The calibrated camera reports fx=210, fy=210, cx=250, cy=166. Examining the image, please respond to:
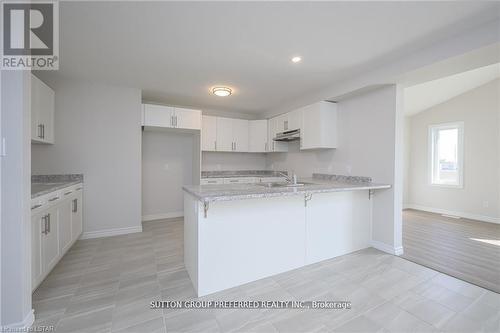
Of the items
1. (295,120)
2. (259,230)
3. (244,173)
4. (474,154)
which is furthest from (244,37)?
(474,154)

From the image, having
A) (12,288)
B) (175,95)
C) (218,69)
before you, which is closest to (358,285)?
(12,288)

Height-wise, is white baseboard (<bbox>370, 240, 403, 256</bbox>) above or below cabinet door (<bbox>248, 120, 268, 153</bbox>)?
below

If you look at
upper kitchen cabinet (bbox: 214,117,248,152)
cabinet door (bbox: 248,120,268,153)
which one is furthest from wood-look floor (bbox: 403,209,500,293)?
upper kitchen cabinet (bbox: 214,117,248,152)

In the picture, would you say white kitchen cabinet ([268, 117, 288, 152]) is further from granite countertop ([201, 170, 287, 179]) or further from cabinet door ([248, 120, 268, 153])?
granite countertop ([201, 170, 287, 179])

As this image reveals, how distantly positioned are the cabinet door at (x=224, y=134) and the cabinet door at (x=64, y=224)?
2851 mm

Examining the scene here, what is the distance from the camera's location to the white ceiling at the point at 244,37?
1753 mm

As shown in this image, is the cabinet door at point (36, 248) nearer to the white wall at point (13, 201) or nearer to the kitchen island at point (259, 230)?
the white wall at point (13, 201)

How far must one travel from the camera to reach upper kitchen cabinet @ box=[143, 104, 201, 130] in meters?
3.89

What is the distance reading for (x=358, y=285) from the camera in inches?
82.8

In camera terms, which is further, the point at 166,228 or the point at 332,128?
the point at 166,228

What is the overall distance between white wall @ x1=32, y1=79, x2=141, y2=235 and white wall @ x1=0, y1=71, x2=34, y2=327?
7.00ft

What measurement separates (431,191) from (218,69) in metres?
6.03

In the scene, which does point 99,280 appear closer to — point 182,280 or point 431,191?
point 182,280

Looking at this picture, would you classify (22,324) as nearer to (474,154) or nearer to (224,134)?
(224,134)
